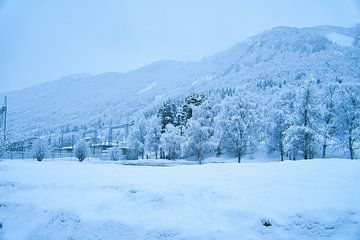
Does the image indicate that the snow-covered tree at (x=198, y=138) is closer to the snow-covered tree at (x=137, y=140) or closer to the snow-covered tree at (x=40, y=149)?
the snow-covered tree at (x=137, y=140)

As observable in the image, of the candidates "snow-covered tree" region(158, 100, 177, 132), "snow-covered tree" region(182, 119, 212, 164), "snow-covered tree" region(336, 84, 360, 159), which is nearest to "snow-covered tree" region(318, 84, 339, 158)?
"snow-covered tree" region(336, 84, 360, 159)

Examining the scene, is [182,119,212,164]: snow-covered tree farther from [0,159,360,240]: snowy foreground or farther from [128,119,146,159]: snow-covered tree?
[0,159,360,240]: snowy foreground

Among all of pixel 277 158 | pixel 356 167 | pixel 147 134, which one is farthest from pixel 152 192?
pixel 147 134

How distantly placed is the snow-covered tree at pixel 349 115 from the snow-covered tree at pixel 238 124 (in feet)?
48.5

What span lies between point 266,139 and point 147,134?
3237cm

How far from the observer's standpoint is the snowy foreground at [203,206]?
420 inches

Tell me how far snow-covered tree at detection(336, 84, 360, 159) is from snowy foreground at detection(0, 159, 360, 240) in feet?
98.9

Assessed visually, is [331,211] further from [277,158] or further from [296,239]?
[277,158]

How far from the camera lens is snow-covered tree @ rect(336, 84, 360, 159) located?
42.2 meters

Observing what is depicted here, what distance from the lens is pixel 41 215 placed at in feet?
47.4

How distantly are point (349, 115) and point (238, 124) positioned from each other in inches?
677

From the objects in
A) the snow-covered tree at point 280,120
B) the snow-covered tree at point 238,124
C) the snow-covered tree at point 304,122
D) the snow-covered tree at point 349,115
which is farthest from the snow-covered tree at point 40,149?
the snow-covered tree at point 349,115

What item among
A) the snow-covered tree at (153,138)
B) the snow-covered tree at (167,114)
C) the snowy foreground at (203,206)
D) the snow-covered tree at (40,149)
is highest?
the snow-covered tree at (167,114)

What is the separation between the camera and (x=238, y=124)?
52812 mm
